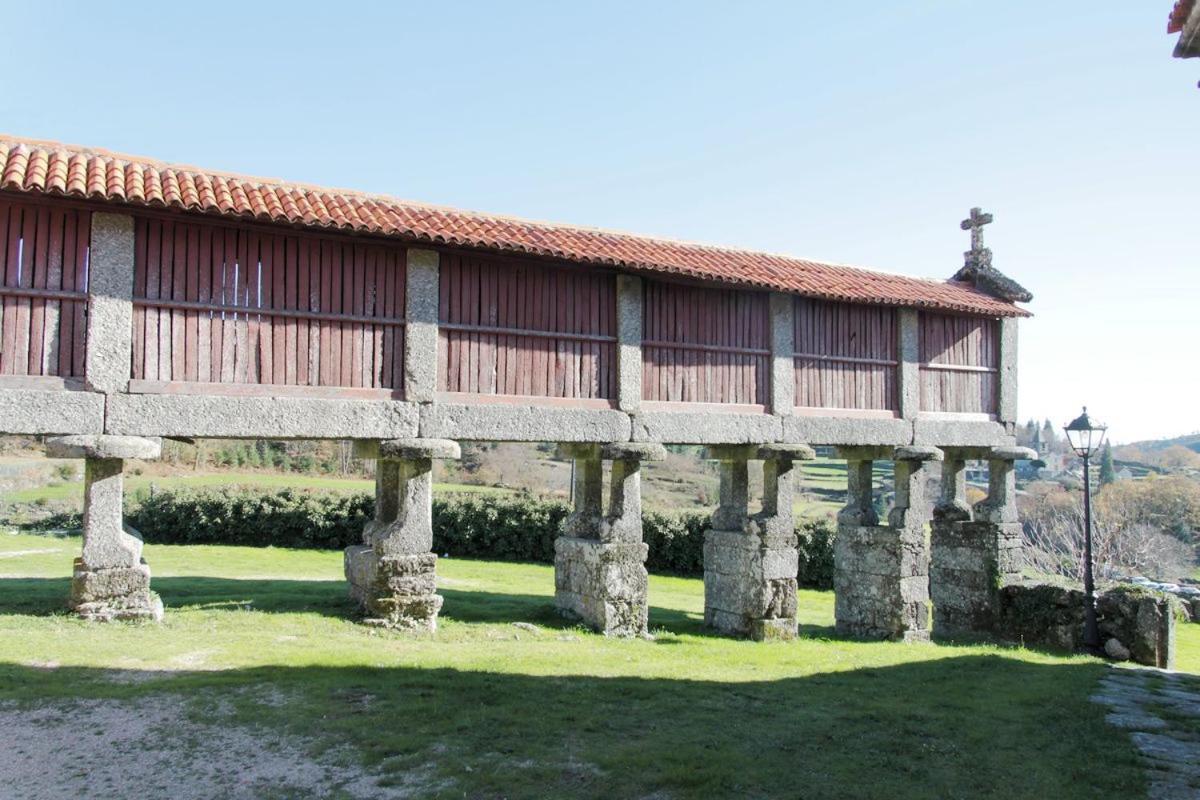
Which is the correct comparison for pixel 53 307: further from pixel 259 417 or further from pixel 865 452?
pixel 865 452

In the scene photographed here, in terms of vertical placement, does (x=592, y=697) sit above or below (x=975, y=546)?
below

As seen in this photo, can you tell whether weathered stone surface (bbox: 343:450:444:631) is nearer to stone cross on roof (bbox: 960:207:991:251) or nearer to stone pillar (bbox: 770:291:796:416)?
stone pillar (bbox: 770:291:796:416)

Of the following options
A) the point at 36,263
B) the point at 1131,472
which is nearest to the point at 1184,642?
the point at 36,263

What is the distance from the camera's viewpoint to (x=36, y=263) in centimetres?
798

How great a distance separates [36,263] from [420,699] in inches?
212

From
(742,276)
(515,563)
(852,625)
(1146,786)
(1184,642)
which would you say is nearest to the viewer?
(1146,786)

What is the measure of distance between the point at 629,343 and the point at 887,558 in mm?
5209

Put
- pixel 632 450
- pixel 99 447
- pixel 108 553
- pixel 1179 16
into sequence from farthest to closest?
pixel 632 450
pixel 108 553
pixel 99 447
pixel 1179 16

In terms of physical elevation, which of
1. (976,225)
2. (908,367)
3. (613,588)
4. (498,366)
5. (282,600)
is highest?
(976,225)

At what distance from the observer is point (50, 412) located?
7.92 meters

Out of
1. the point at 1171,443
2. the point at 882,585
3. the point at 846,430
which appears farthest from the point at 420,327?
the point at 1171,443

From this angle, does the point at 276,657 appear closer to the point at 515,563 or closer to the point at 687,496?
the point at 515,563

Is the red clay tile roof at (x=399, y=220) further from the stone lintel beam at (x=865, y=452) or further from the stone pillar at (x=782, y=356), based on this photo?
the stone lintel beam at (x=865, y=452)

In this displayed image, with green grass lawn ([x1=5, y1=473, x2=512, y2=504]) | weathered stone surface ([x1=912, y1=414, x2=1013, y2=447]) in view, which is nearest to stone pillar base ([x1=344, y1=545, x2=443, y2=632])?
weathered stone surface ([x1=912, y1=414, x2=1013, y2=447])
